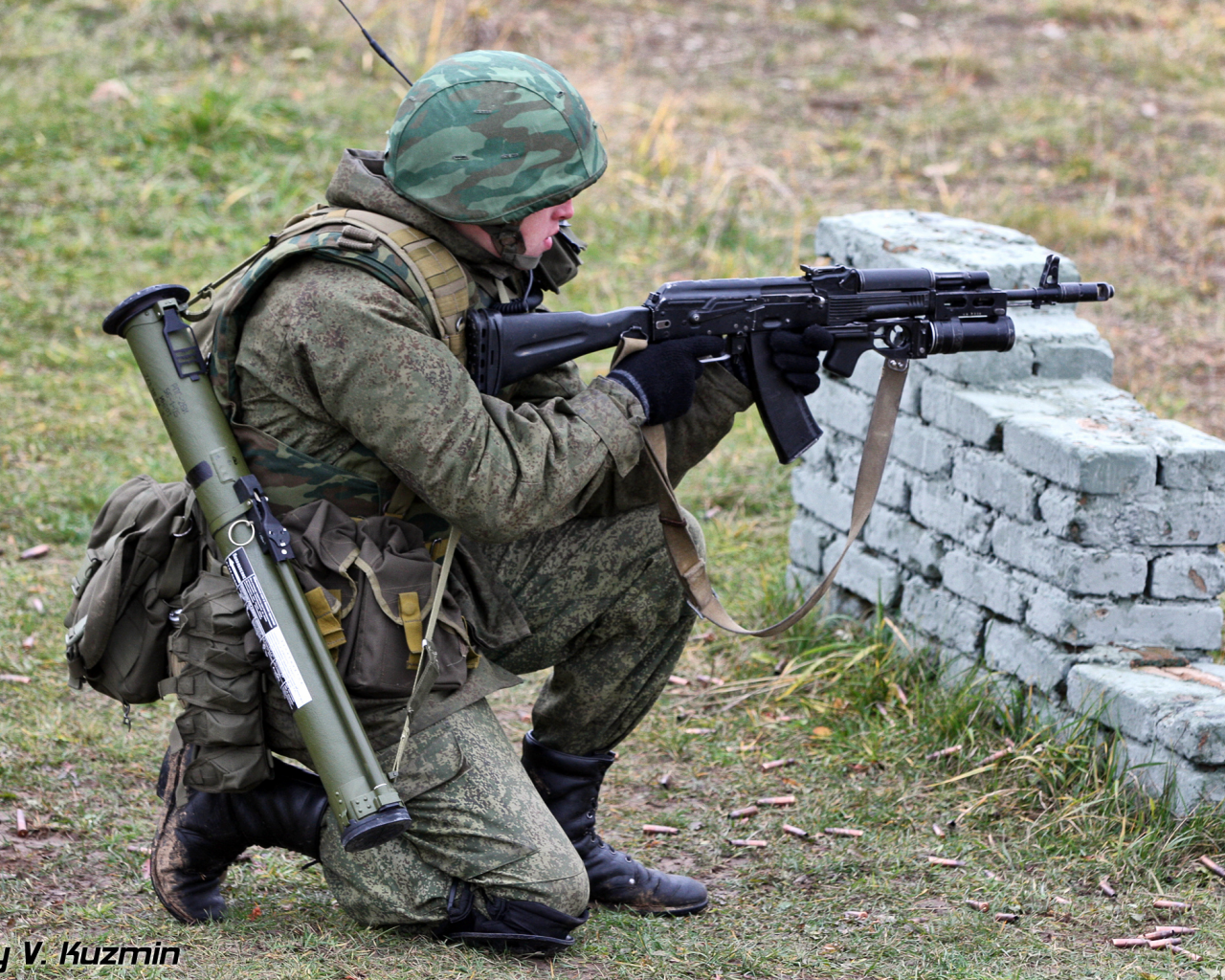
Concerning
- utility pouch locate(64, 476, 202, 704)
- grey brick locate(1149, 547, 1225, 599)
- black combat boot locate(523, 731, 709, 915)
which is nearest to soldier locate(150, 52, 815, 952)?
utility pouch locate(64, 476, 202, 704)

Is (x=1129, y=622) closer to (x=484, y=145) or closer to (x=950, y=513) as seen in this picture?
(x=950, y=513)

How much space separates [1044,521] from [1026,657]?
406mm

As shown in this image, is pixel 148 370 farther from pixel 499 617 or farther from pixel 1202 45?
pixel 1202 45

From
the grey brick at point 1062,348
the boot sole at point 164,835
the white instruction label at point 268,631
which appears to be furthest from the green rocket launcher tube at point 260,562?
the grey brick at point 1062,348

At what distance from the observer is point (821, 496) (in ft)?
15.0

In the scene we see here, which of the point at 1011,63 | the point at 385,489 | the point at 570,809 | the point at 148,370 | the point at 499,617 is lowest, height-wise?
the point at 570,809

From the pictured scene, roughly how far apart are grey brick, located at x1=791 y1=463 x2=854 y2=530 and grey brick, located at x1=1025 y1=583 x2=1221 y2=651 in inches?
34.9

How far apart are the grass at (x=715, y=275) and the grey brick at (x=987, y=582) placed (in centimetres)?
29

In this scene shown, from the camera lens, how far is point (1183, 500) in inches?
142

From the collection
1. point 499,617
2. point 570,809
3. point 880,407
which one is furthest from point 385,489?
point 880,407

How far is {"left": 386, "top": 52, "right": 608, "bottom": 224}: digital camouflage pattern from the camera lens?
2771mm

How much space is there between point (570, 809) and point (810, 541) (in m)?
1.66

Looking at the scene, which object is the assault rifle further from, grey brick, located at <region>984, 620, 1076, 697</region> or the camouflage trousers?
grey brick, located at <region>984, 620, 1076, 697</region>

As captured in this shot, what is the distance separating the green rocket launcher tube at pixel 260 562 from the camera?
2656mm
